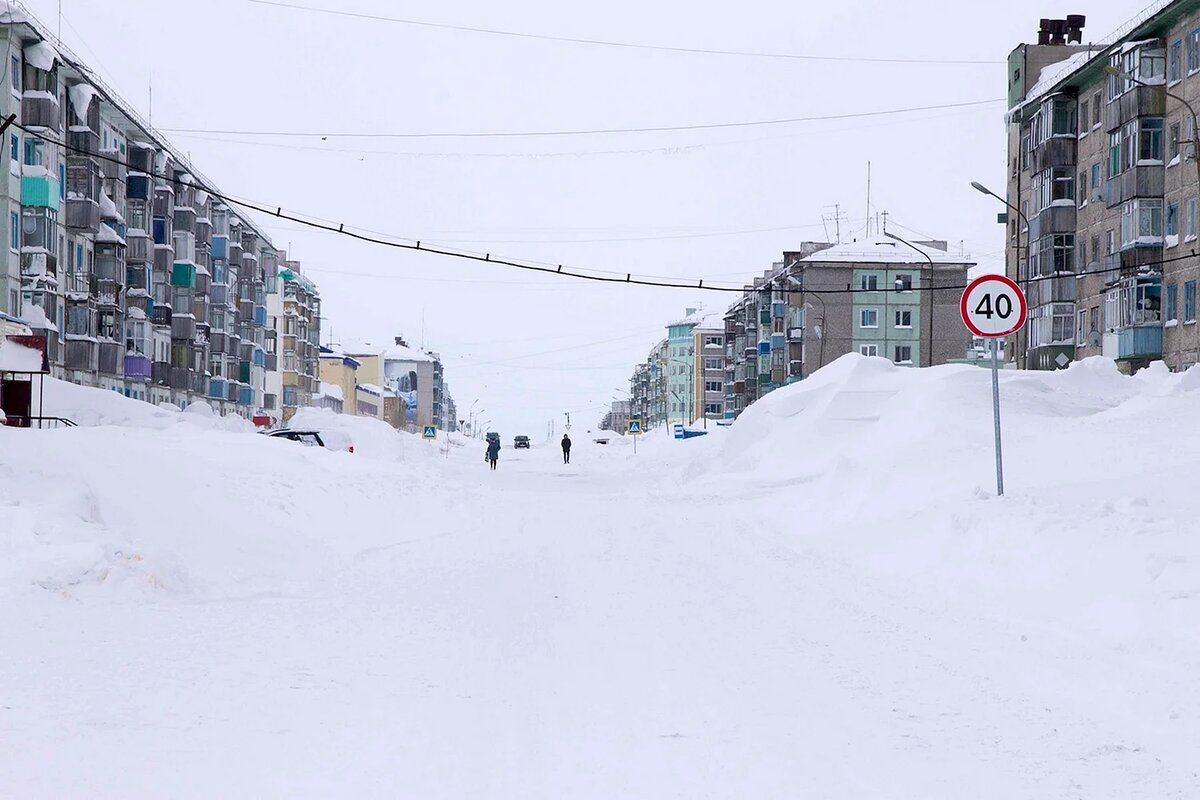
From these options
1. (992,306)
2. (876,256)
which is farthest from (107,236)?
(992,306)

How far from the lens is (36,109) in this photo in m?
54.0

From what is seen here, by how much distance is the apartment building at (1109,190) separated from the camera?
47219mm

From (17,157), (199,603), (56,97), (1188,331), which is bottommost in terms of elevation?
(199,603)

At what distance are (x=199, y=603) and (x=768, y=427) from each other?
29503 millimetres

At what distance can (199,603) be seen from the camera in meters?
10.2

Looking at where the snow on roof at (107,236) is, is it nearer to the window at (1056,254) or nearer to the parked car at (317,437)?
the parked car at (317,437)

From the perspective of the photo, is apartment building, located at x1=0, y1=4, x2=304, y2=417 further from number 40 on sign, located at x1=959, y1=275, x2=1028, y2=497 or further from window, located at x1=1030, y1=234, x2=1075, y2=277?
window, located at x1=1030, y1=234, x2=1075, y2=277

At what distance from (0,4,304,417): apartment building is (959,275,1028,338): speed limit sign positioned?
2526 centimetres

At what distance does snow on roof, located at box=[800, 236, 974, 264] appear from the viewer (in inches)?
3684

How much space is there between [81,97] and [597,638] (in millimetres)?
58479

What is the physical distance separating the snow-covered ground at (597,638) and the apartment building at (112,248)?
73.7 ft

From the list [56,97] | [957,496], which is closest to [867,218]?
[56,97]

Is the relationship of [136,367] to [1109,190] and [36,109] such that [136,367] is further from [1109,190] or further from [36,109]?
[1109,190]

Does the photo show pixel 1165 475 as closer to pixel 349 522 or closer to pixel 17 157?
pixel 349 522
